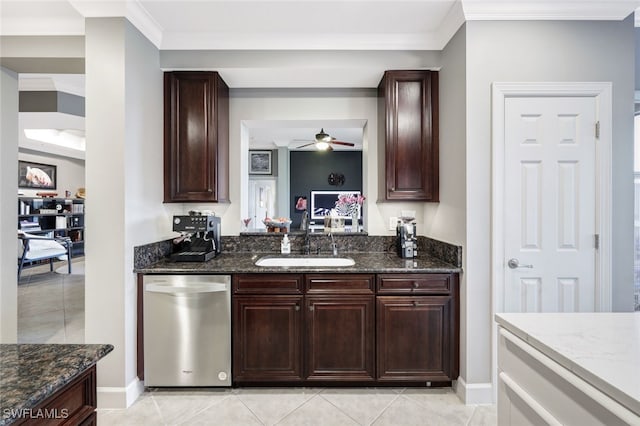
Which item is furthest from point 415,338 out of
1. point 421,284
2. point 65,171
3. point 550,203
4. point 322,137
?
point 65,171

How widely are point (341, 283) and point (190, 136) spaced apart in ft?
5.58

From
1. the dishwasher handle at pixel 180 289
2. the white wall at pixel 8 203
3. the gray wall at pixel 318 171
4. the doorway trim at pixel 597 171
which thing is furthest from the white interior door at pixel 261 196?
the doorway trim at pixel 597 171

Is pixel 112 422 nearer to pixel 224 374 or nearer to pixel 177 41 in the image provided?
pixel 224 374

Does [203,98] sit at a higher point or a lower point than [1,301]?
higher

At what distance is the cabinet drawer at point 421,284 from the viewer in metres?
2.28

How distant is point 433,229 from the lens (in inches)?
108

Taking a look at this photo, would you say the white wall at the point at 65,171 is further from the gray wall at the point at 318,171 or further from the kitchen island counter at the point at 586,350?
the kitchen island counter at the point at 586,350

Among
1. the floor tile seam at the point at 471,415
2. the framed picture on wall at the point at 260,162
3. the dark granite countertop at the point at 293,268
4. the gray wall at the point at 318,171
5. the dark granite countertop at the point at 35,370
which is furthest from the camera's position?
the gray wall at the point at 318,171

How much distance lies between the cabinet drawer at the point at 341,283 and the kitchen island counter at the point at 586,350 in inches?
42.1

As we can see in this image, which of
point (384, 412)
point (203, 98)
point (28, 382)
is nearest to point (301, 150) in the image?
point (203, 98)

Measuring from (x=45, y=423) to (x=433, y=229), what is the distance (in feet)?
8.51

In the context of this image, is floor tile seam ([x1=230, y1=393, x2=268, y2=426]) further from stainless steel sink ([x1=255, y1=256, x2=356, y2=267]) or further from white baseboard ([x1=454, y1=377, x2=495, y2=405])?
white baseboard ([x1=454, y1=377, x2=495, y2=405])

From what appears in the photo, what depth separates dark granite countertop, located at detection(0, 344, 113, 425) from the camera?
28.4 inches

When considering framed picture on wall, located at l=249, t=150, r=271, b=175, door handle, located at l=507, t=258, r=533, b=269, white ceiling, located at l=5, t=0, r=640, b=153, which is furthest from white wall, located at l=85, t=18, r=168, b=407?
framed picture on wall, located at l=249, t=150, r=271, b=175
